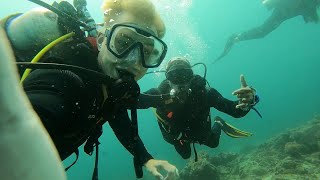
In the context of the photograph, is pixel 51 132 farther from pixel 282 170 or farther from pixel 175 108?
pixel 282 170

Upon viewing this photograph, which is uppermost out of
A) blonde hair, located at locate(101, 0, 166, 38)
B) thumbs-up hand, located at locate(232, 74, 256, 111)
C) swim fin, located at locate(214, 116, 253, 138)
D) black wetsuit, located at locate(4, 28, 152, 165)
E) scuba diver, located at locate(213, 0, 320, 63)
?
scuba diver, located at locate(213, 0, 320, 63)

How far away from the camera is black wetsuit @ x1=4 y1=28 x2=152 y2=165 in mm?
1763

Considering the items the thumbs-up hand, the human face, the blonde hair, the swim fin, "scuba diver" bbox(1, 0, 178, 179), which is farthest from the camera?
the swim fin

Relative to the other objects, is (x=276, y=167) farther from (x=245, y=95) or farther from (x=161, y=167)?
(x=161, y=167)

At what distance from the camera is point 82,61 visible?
2.75 meters

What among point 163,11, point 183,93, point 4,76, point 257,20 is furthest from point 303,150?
point 257,20

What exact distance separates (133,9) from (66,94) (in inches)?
64.8

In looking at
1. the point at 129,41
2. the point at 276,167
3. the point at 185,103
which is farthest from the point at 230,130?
the point at 129,41

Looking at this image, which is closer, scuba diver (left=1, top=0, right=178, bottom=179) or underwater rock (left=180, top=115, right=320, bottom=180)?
scuba diver (left=1, top=0, right=178, bottom=179)

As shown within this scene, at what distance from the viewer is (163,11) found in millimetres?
51344

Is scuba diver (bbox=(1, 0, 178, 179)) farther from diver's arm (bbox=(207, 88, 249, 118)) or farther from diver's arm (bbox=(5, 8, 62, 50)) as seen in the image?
diver's arm (bbox=(207, 88, 249, 118))

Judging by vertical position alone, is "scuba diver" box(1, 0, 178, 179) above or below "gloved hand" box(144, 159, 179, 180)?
above

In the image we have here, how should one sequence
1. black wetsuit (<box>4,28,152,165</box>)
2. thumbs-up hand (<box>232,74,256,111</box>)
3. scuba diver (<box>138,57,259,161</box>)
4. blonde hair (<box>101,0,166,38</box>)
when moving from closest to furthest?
1. black wetsuit (<box>4,28,152,165</box>)
2. blonde hair (<box>101,0,166,38</box>)
3. thumbs-up hand (<box>232,74,256,111</box>)
4. scuba diver (<box>138,57,259,161</box>)

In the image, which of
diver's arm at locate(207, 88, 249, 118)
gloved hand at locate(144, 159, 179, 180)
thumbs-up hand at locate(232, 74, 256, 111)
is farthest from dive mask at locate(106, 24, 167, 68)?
diver's arm at locate(207, 88, 249, 118)
